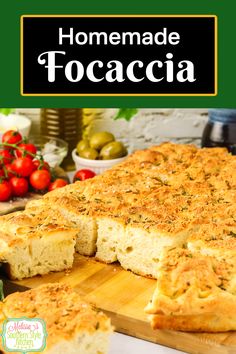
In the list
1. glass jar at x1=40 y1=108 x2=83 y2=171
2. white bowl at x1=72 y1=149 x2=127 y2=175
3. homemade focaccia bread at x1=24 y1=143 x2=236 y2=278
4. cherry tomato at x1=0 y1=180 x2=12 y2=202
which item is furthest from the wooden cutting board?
glass jar at x1=40 y1=108 x2=83 y2=171

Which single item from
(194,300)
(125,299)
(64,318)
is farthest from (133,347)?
(64,318)

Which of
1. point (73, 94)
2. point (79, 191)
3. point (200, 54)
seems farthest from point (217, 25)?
Answer: point (79, 191)

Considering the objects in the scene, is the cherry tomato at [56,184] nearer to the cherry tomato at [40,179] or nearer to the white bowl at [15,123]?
the cherry tomato at [40,179]

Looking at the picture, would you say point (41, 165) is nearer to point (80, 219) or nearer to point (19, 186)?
point (19, 186)

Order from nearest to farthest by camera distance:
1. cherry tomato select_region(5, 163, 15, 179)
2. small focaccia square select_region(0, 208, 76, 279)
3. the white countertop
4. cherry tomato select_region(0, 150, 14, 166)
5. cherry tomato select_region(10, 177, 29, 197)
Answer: the white countertop → small focaccia square select_region(0, 208, 76, 279) → cherry tomato select_region(10, 177, 29, 197) → cherry tomato select_region(5, 163, 15, 179) → cherry tomato select_region(0, 150, 14, 166)

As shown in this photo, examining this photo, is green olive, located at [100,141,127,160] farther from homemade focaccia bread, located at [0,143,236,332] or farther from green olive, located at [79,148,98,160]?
homemade focaccia bread, located at [0,143,236,332]

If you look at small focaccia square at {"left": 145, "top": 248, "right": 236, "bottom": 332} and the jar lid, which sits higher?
the jar lid
